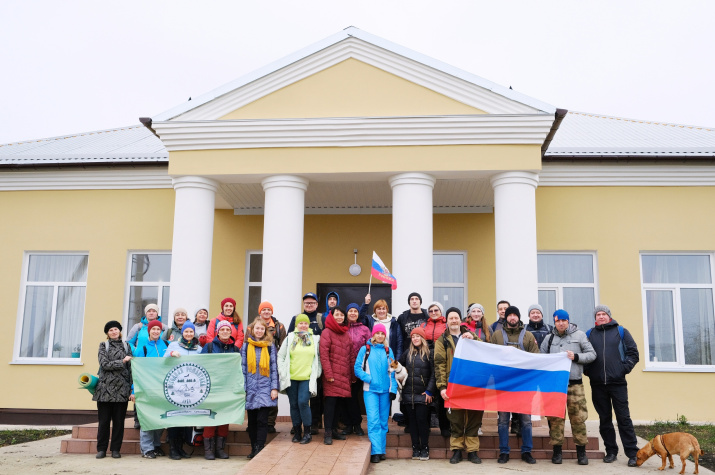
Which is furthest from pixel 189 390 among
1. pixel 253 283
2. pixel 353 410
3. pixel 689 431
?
pixel 689 431

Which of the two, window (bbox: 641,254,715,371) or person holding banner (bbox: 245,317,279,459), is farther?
window (bbox: 641,254,715,371)

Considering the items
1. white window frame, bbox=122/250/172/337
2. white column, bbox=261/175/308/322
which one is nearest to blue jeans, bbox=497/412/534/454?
white column, bbox=261/175/308/322

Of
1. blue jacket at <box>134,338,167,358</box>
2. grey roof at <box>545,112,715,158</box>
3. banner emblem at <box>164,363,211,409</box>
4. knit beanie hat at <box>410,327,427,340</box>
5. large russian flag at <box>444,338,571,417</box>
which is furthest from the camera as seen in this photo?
grey roof at <box>545,112,715,158</box>

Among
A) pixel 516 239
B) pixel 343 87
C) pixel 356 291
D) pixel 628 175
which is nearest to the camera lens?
pixel 516 239

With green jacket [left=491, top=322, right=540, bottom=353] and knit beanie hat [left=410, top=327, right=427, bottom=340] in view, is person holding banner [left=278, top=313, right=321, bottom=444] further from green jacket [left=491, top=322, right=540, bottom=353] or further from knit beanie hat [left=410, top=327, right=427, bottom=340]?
green jacket [left=491, top=322, right=540, bottom=353]

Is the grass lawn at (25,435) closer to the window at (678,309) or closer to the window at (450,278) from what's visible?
the window at (450,278)

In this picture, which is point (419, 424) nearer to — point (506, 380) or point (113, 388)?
point (506, 380)

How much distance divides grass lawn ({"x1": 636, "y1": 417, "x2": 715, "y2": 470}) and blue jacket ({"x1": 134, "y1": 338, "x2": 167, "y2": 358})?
6.09 m

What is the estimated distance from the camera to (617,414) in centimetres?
700

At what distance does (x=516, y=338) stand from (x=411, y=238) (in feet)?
7.84

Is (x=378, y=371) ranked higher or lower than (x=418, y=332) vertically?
lower

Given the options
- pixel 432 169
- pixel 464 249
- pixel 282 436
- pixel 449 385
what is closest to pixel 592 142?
pixel 464 249

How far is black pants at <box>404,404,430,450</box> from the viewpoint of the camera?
22.9 ft

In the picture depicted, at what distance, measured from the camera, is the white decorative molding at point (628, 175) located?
10.9m
